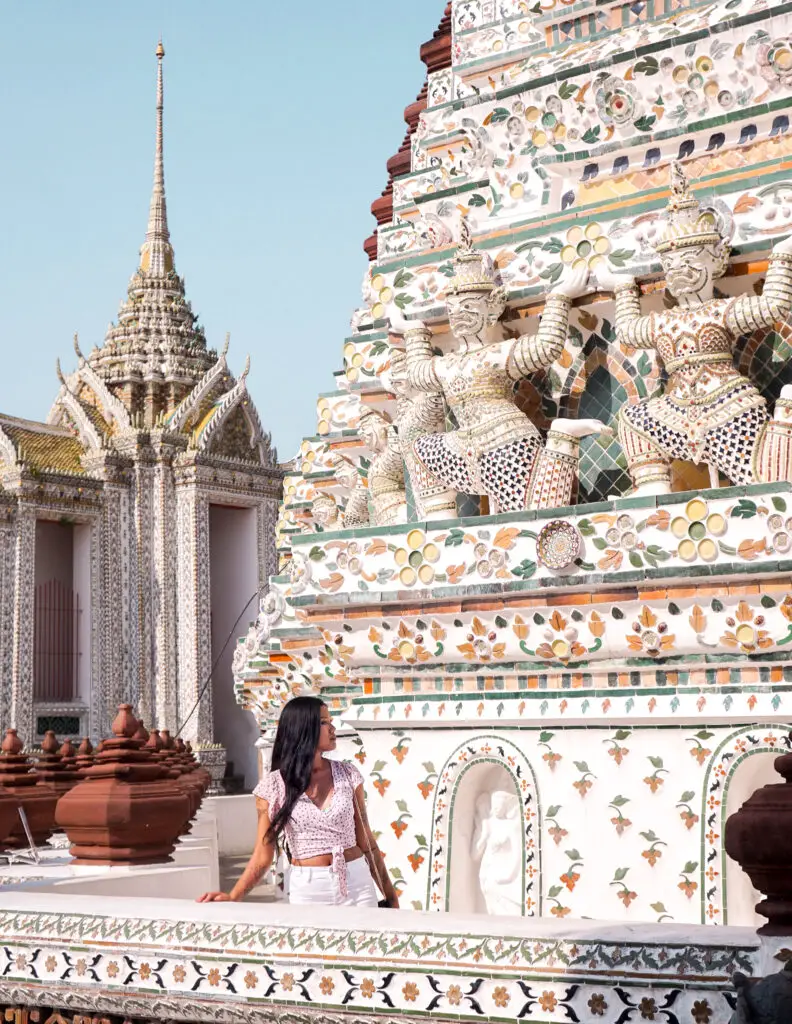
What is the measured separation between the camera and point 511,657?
5523 millimetres

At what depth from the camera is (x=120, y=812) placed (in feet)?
18.9

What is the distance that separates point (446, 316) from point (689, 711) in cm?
213

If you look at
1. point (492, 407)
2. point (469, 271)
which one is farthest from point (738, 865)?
point (469, 271)

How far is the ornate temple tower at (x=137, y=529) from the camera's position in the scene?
19.7m

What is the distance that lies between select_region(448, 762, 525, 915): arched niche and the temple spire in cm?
1810

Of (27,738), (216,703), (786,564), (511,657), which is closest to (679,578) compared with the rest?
(786,564)

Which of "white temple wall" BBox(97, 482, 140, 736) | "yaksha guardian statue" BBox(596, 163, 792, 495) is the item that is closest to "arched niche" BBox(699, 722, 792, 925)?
"yaksha guardian statue" BBox(596, 163, 792, 495)

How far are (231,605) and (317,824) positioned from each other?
18306 mm

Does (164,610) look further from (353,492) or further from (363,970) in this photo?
(363,970)

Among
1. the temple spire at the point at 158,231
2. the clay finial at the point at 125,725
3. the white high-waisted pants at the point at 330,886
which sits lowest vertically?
the white high-waisted pants at the point at 330,886

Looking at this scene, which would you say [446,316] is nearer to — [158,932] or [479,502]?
[479,502]

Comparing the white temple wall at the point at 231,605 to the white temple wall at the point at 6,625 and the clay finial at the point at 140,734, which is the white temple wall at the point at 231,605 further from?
the clay finial at the point at 140,734

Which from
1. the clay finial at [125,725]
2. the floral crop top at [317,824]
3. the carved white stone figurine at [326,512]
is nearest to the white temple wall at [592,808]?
the clay finial at [125,725]

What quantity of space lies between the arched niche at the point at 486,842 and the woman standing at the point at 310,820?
1.35 meters
